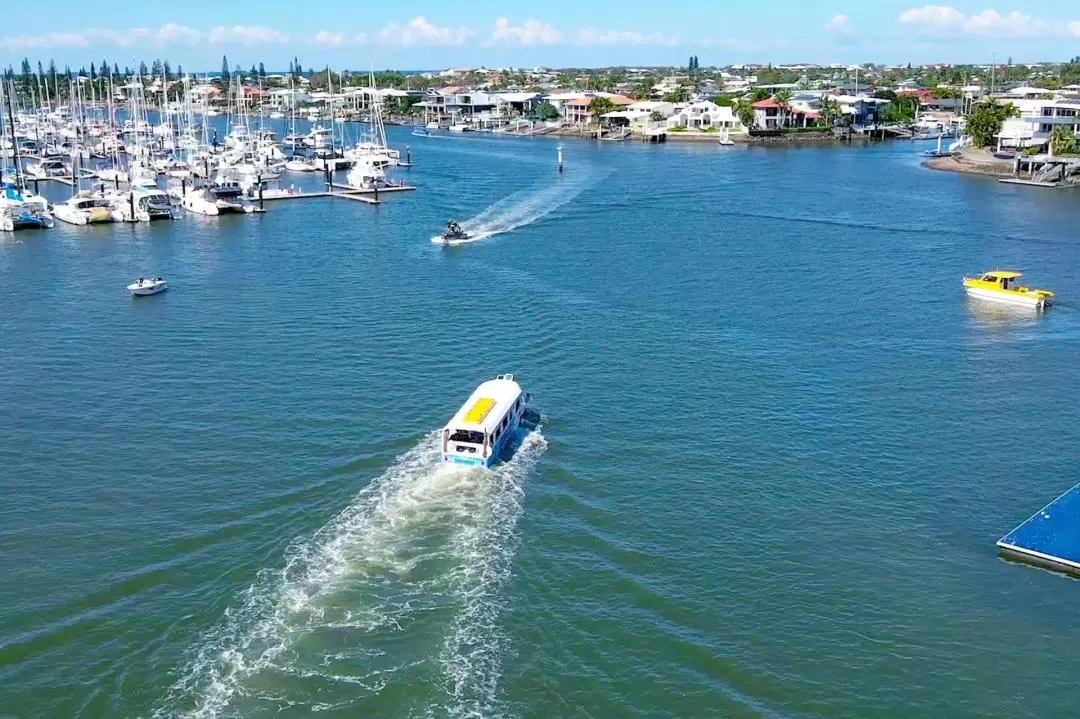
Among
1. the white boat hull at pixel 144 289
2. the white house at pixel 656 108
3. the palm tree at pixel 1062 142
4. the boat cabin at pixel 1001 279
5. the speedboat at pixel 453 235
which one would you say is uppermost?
the white house at pixel 656 108

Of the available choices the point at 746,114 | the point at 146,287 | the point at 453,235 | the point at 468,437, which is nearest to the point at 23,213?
the point at 146,287

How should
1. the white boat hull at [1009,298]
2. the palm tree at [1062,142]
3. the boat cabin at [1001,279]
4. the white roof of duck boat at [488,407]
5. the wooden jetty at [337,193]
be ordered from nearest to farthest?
the white roof of duck boat at [488,407] < the white boat hull at [1009,298] < the boat cabin at [1001,279] < the wooden jetty at [337,193] < the palm tree at [1062,142]

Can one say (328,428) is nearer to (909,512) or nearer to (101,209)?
(909,512)

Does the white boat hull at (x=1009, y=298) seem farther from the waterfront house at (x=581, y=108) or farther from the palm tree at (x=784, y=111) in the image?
the waterfront house at (x=581, y=108)

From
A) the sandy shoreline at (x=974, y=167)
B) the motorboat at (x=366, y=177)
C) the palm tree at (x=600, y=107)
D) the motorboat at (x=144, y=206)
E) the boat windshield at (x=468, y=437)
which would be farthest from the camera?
the palm tree at (x=600, y=107)

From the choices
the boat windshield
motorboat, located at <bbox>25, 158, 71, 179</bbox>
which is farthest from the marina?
motorboat, located at <bbox>25, 158, 71, 179</bbox>

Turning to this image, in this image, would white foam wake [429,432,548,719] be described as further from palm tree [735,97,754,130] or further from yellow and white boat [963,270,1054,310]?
palm tree [735,97,754,130]

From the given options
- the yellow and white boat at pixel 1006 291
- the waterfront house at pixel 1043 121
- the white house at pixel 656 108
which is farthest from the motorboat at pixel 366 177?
the white house at pixel 656 108
